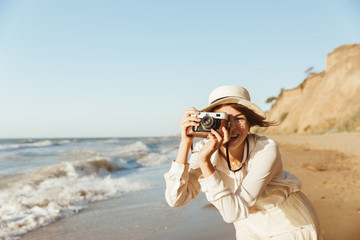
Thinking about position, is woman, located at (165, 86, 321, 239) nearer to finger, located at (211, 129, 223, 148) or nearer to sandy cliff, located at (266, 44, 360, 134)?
finger, located at (211, 129, 223, 148)

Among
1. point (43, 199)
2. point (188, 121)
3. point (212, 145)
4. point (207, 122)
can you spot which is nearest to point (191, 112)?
point (188, 121)

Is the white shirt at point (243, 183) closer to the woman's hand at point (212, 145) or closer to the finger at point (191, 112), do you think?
the woman's hand at point (212, 145)

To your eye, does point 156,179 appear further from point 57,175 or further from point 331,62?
point 331,62

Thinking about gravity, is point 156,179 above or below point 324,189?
below

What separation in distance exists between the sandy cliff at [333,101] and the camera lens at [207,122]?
1423cm

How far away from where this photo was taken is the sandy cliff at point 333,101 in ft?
50.1

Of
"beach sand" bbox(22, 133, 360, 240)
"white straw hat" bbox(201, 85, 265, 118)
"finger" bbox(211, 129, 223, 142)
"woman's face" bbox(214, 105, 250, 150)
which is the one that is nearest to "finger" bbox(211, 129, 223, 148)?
"finger" bbox(211, 129, 223, 142)

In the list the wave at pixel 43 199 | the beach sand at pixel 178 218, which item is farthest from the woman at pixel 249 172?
the wave at pixel 43 199

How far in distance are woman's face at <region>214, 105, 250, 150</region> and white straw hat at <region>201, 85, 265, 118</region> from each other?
55 mm

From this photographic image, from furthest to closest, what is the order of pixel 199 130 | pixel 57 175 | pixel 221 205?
pixel 57 175
pixel 199 130
pixel 221 205

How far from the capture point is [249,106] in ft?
5.35

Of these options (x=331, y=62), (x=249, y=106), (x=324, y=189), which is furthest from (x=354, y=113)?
(x=249, y=106)

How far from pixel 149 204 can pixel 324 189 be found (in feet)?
8.63

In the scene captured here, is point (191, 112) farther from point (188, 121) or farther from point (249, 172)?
point (249, 172)
